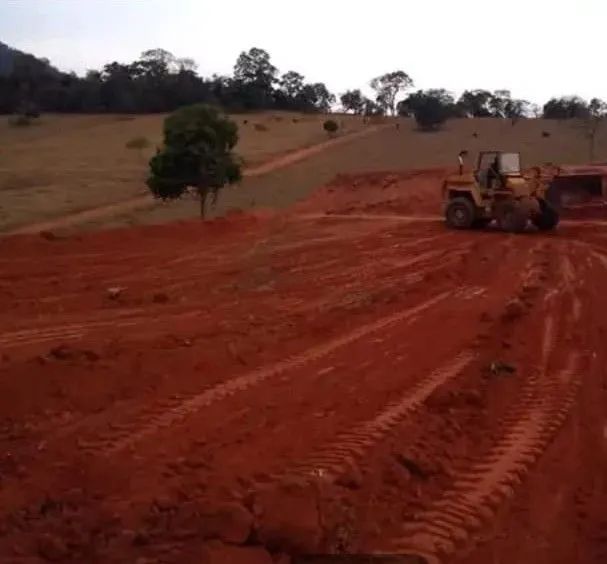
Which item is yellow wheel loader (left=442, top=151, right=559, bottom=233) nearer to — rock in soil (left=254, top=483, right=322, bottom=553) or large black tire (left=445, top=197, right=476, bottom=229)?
large black tire (left=445, top=197, right=476, bottom=229)

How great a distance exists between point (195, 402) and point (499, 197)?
1605 centimetres

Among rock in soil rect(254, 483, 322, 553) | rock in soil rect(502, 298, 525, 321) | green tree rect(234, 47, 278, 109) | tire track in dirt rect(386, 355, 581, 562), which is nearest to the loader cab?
rock in soil rect(502, 298, 525, 321)

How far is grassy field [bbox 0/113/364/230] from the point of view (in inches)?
1559

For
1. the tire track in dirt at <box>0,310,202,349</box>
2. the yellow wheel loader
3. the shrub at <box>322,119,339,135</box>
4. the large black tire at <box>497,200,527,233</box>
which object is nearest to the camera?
the tire track in dirt at <box>0,310,202,349</box>

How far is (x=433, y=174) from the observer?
35.8 metres

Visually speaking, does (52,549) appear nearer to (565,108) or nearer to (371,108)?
(565,108)

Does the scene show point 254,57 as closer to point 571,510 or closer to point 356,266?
point 356,266

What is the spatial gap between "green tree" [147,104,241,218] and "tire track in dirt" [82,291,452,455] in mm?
19732

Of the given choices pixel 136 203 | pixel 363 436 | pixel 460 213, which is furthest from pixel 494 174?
pixel 136 203

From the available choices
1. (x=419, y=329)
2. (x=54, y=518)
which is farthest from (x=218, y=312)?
(x=54, y=518)

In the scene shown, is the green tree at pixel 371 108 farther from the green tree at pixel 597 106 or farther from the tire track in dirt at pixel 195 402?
the tire track in dirt at pixel 195 402

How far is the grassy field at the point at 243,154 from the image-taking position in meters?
38.8

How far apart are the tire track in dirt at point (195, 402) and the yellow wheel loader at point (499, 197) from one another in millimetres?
12399

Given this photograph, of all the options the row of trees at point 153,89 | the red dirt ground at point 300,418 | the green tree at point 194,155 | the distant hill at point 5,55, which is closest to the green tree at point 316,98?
the row of trees at point 153,89
